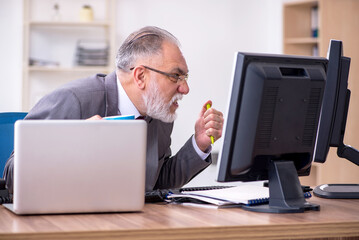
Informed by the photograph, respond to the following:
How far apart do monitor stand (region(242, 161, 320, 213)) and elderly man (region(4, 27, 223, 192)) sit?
427 millimetres

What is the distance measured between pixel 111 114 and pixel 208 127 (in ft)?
1.21

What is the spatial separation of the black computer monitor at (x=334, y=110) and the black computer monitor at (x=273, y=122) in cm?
24

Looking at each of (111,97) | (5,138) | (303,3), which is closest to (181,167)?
(111,97)

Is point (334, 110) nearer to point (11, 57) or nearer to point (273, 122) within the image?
point (273, 122)

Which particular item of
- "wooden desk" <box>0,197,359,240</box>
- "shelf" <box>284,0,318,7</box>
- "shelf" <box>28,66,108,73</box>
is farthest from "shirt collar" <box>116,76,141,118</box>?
"shelf" <box>284,0,318,7</box>

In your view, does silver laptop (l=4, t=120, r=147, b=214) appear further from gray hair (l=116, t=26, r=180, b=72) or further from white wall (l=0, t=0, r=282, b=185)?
white wall (l=0, t=0, r=282, b=185)

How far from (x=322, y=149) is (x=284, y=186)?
0.38 meters

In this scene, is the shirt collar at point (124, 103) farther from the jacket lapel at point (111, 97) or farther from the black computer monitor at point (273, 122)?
the black computer monitor at point (273, 122)

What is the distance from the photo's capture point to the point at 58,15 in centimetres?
464

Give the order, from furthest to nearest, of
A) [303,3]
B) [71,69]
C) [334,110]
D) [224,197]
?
[303,3]
[71,69]
[334,110]
[224,197]

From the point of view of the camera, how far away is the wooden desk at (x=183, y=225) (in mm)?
1325

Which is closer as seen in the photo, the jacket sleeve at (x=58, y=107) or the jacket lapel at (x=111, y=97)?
the jacket sleeve at (x=58, y=107)

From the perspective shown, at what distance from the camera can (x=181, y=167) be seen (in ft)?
7.44

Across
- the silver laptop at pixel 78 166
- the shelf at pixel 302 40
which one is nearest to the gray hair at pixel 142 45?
the silver laptop at pixel 78 166
